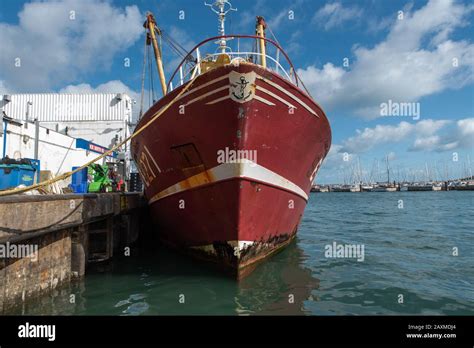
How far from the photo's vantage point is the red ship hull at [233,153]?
5.91 meters

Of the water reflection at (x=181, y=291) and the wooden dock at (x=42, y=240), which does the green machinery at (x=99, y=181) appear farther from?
the water reflection at (x=181, y=291)

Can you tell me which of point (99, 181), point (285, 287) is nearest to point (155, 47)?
point (99, 181)

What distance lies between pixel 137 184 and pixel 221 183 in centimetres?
1527

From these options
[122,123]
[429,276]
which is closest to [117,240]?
[429,276]

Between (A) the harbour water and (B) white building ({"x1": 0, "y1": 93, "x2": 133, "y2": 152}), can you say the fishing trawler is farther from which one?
(B) white building ({"x1": 0, "y1": 93, "x2": 133, "y2": 152})

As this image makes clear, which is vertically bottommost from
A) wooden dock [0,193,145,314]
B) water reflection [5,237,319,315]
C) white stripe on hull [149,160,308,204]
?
water reflection [5,237,319,315]

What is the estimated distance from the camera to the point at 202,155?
6.39 meters

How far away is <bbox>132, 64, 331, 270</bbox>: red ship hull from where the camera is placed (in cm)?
591

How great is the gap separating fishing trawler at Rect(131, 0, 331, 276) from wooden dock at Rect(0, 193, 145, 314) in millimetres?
1997

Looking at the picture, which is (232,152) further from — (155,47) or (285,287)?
(155,47)

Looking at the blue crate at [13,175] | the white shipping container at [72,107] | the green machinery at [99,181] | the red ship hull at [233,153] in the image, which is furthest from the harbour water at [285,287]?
the white shipping container at [72,107]

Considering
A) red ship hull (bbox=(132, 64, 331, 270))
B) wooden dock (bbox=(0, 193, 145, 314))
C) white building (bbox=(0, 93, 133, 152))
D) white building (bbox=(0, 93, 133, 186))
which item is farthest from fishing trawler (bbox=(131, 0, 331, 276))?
white building (bbox=(0, 93, 133, 152))

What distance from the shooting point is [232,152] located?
6055 millimetres
